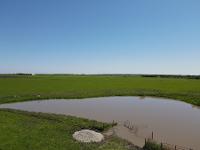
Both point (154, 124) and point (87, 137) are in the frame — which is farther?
point (154, 124)

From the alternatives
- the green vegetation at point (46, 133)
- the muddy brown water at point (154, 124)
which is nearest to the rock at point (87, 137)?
the green vegetation at point (46, 133)

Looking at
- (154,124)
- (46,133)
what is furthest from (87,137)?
(154,124)

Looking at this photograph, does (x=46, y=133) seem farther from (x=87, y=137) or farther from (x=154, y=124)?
(x=154, y=124)

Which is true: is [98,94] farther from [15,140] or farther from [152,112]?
[15,140]

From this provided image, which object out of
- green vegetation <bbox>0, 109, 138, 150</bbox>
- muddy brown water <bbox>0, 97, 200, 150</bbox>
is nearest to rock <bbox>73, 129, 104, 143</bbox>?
Result: green vegetation <bbox>0, 109, 138, 150</bbox>

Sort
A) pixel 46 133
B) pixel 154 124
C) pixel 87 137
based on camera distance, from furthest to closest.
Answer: pixel 154 124
pixel 46 133
pixel 87 137

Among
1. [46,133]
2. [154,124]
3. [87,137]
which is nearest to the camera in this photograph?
[87,137]

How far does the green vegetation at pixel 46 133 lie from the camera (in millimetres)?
14516

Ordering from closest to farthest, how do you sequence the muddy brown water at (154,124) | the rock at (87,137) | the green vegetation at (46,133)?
the green vegetation at (46,133) < the rock at (87,137) < the muddy brown water at (154,124)

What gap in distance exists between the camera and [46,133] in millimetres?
17172

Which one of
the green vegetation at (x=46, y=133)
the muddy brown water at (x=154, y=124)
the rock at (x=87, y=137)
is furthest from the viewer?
the muddy brown water at (x=154, y=124)

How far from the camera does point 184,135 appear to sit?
18.8 m

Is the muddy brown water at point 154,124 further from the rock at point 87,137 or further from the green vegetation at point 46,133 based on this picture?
the rock at point 87,137

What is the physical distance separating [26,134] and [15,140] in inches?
57.4
